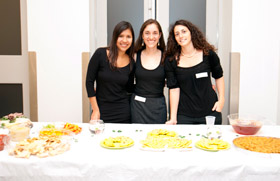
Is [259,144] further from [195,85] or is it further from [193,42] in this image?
[193,42]

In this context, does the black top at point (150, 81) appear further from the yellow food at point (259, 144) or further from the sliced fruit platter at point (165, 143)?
the yellow food at point (259, 144)

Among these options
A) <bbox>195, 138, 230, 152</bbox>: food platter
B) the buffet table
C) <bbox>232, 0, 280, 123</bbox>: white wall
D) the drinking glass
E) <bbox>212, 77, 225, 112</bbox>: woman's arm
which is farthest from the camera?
<bbox>232, 0, 280, 123</bbox>: white wall

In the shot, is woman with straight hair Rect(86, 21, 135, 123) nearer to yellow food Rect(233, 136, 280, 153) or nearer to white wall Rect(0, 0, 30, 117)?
yellow food Rect(233, 136, 280, 153)

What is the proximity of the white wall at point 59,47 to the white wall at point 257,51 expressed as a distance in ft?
6.02

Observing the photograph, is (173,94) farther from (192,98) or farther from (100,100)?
Result: (100,100)

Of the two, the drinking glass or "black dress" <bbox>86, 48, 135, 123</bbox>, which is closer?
the drinking glass

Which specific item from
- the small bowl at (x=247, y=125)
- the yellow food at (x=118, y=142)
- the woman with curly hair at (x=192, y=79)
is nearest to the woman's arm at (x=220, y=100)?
the woman with curly hair at (x=192, y=79)

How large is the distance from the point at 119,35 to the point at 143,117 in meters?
0.75

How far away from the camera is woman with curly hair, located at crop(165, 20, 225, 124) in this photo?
7.04 ft

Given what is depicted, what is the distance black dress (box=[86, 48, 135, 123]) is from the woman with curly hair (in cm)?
40

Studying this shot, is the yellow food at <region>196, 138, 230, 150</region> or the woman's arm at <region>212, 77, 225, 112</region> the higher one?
the woman's arm at <region>212, 77, 225, 112</region>

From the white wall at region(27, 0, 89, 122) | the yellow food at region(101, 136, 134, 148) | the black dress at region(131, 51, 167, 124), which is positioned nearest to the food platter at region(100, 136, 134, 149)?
the yellow food at region(101, 136, 134, 148)

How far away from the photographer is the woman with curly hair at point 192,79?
2.15 meters

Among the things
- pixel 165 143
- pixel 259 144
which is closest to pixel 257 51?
pixel 259 144
